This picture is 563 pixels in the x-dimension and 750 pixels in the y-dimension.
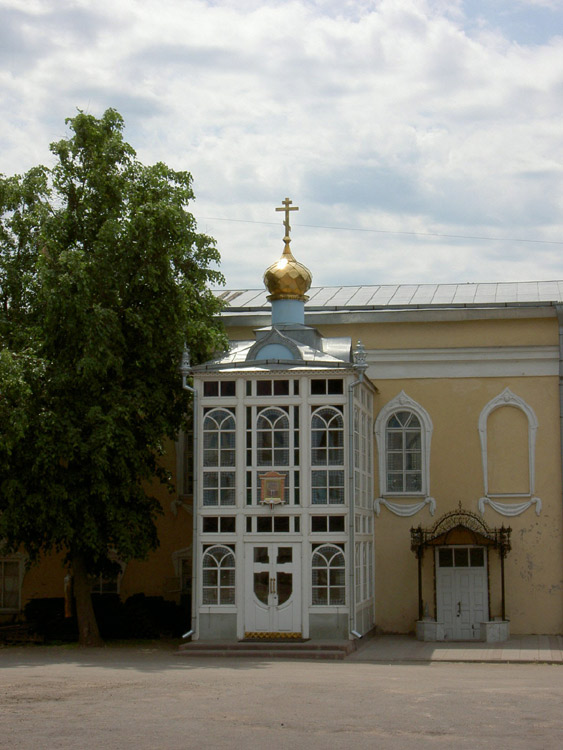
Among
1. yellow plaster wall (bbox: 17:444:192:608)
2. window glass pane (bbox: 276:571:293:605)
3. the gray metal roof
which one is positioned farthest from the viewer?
the gray metal roof

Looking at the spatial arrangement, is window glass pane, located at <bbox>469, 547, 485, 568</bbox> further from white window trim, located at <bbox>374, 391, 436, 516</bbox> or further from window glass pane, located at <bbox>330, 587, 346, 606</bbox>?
window glass pane, located at <bbox>330, 587, 346, 606</bbox>

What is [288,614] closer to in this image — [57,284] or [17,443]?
[17,443]

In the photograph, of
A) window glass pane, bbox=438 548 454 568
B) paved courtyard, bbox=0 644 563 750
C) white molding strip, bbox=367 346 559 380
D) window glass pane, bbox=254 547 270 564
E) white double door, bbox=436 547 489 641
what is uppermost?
white molding strip, bbox=367 346 559 380

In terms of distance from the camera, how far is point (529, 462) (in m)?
21.1

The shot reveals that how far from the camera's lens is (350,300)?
2434 centimetres

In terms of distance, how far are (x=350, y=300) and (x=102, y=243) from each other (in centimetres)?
710

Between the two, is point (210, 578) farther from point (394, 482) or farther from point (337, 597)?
point (394, 482)

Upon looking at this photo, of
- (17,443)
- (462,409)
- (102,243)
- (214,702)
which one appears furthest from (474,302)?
(214,702)

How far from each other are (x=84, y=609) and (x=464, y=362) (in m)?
8.77

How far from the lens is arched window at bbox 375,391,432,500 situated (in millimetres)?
21484

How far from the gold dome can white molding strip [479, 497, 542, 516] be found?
543 centimetres

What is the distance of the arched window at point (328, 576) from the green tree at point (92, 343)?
3120mm

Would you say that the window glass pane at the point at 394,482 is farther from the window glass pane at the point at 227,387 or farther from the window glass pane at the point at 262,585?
the window glass pane at the point at 227,387

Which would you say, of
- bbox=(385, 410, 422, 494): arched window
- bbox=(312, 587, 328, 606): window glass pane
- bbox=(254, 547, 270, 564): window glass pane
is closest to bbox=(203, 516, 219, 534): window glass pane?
bbox=(254, 547, 270, 564): window glass pane
